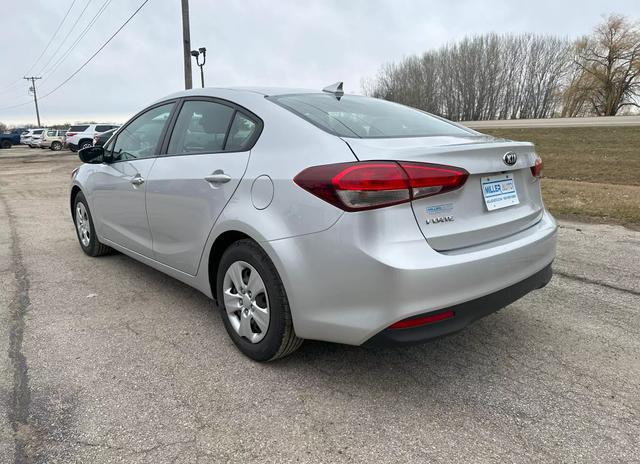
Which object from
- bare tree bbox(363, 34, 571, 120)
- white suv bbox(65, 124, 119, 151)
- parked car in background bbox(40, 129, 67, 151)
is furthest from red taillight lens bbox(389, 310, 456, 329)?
bare tree bbox(363, 34, 571, 120)

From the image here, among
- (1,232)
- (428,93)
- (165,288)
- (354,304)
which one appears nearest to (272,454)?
(354,304)

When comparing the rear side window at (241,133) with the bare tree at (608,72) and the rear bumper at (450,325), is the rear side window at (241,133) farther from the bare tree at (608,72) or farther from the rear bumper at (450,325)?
the bare tree at (608,72)

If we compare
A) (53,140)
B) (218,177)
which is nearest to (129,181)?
(218,177)

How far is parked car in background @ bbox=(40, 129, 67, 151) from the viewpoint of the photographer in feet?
119

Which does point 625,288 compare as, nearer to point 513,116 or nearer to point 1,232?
point 1,232

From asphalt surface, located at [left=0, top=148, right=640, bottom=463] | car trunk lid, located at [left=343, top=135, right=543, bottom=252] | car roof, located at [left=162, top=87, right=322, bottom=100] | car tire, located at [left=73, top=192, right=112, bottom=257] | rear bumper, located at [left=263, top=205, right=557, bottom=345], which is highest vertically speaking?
car roof, located at [left=162, top=87, right=322, bottom=100]

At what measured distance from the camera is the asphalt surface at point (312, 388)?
2.07 meters

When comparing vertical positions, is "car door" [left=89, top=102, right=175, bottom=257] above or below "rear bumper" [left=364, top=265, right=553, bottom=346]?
above

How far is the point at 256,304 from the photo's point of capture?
2668mm

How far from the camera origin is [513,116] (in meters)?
60.5

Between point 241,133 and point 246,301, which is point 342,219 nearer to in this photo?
point 246,301

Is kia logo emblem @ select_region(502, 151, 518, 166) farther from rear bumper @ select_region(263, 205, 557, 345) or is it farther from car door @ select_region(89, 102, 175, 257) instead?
car door @ select_region(89, 102, 175, 257)

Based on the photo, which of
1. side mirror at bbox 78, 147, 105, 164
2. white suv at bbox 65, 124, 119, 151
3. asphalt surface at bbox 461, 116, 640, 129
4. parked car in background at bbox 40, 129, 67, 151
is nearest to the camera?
side mirror at bbox 78, 147, 105, 164

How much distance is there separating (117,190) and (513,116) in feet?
210
